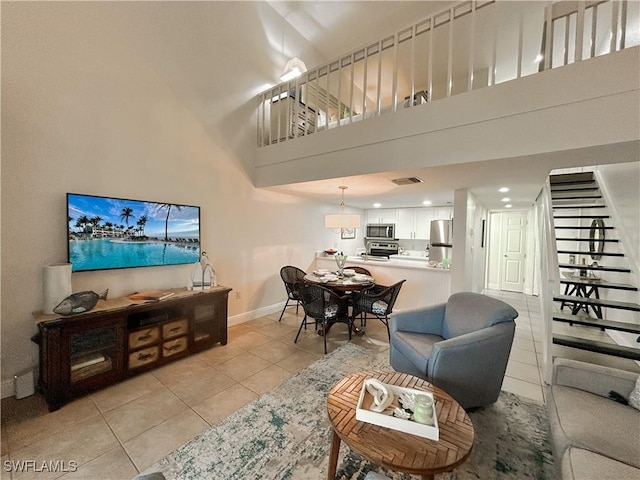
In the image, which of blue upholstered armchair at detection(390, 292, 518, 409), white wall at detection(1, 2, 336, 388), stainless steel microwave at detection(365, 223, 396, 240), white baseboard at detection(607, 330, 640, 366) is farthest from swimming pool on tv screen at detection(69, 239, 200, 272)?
white baseboard at detection(607, 330, 640, 366)

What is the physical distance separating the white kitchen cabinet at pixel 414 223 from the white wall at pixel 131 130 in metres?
3.75

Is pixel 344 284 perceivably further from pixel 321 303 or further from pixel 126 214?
pixel 126 214

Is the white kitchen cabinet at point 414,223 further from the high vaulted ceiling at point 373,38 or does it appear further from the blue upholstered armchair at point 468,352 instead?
the blue upholstered armchair at point 468,352

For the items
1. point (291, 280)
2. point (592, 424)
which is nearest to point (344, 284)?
point (291, 280)

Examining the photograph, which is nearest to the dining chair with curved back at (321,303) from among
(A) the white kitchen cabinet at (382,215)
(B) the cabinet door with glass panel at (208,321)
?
(B) the cabinet door with glass panel at (208,321)

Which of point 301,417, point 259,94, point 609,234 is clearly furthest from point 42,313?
point 609,234

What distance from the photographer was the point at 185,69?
10.7ft

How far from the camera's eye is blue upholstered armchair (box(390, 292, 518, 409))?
1.92 metres

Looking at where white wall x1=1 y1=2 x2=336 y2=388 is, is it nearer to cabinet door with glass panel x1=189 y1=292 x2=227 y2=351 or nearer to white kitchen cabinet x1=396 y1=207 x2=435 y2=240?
cabinet door with glass panel x1=189 y1=292 x2=227 y2=351

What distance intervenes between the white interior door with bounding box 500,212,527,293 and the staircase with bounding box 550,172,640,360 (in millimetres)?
1396

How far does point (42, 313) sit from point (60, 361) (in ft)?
1.63

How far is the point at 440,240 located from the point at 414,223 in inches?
52.7

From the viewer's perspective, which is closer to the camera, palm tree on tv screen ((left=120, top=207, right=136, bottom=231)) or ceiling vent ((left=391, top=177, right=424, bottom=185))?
palm tree on tv screen ((left=120, top=207, right=136, bottom=231))

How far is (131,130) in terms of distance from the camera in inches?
111
